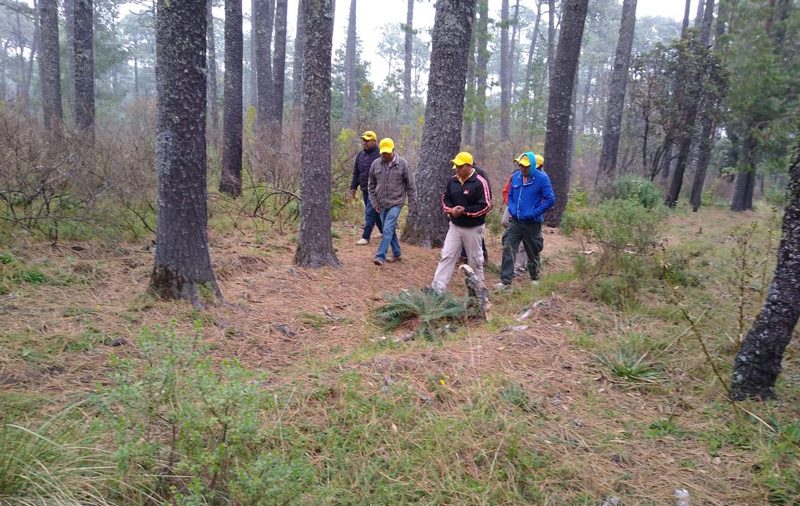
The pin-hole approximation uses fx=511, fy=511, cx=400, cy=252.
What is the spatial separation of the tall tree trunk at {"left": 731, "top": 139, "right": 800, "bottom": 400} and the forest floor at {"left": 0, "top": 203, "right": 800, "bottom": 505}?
186 millimetres

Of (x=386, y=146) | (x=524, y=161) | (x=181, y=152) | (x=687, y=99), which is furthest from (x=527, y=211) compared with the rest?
(x=687, y=99)

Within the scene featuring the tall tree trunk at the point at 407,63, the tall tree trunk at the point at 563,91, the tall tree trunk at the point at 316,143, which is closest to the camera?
the tall tree trunk at the point at 316,143

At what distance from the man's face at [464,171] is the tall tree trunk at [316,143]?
1902 millimetres

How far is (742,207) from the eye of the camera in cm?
1930

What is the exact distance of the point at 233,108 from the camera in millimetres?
11094

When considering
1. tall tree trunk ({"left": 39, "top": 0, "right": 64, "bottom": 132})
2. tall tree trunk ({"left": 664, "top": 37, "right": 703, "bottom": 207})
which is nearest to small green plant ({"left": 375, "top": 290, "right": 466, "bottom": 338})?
tall tree trunk ({"left": 39, "top": 0, "right": 64, "bottom": 132})

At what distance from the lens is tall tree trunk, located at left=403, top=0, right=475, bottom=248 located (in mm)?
8156

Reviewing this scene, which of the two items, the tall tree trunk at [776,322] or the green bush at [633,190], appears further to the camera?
the green bush at [633,190]

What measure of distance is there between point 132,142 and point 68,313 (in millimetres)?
5515

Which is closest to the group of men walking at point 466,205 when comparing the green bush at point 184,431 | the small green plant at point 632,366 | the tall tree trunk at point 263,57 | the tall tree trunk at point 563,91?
the small green plant at point 632,366

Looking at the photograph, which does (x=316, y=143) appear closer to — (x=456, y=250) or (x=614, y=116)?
(x=456, y=250)

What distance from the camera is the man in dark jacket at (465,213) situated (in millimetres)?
6398

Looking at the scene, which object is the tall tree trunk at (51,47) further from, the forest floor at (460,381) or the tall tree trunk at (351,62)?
the tall tree trunk at (351,62)

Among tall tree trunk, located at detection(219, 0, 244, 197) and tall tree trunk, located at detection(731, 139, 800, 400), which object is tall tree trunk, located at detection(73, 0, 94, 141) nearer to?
tall tree trunk, located at detection(219, 0, 244, 197)
